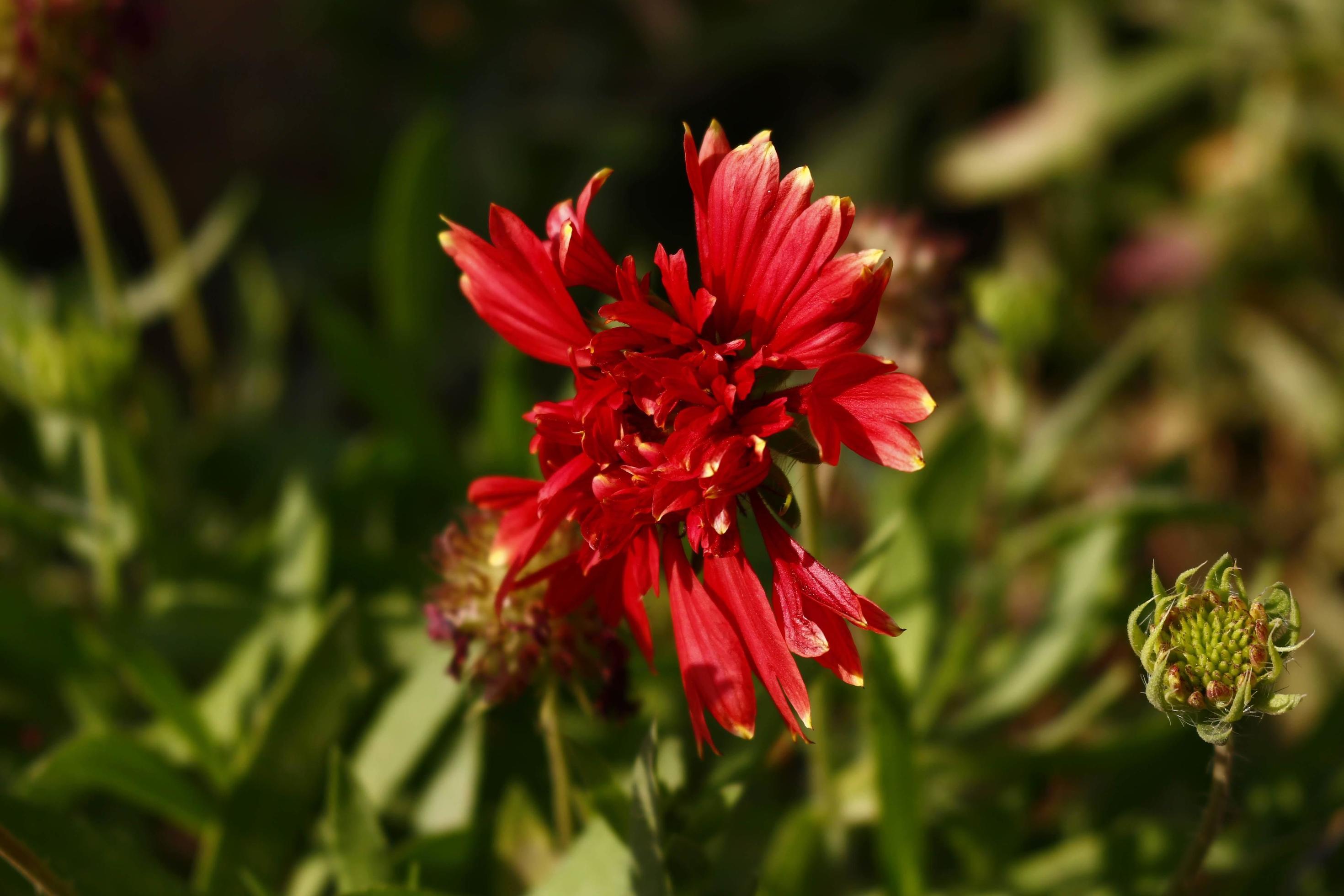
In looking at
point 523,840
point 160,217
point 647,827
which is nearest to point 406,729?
point 523,840

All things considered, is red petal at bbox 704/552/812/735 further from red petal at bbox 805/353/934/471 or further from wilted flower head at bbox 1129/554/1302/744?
wilted flower head at bbox 1129/554/1302/744

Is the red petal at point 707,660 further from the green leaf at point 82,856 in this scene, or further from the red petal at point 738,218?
the green leaf at point 82,856

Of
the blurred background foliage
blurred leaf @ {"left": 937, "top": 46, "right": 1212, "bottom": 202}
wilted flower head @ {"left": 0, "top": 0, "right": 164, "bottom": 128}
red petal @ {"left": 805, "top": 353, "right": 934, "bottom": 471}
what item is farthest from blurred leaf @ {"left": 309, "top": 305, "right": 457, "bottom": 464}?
blurred leaf @ {"left": 937, "top": 46, "right": 1212, "bottom": 202}

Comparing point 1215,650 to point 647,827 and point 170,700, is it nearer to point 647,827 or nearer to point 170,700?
point 647,827

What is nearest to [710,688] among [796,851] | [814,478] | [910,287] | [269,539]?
[814,478]

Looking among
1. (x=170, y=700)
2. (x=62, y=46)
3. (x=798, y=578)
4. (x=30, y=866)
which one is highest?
(x=62, y=46)

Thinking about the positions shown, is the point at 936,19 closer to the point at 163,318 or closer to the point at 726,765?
the point at 163,318
